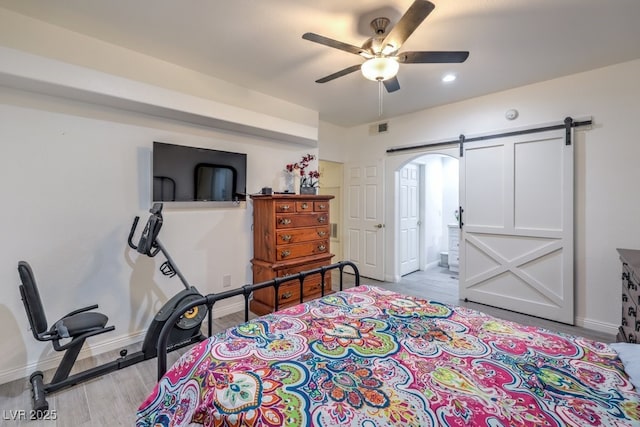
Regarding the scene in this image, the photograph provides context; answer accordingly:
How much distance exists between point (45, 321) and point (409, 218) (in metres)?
4.89

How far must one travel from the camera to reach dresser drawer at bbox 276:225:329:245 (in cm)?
319

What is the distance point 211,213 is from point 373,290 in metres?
2.07

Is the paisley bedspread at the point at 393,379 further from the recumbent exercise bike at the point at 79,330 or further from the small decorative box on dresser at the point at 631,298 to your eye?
the small decorative box on dresser at the point at 631,298

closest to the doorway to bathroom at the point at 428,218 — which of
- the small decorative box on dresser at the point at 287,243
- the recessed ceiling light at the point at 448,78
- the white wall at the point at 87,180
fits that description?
the recessed ceiling light at the point at 448,78

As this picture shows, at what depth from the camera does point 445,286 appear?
15.0 feet

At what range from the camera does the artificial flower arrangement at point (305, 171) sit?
3832 millimetres

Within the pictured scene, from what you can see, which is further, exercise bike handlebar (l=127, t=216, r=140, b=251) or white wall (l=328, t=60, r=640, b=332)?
white wall (l=328, t=60, r=640, b=332)

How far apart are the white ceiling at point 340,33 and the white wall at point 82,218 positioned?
71 centimetres

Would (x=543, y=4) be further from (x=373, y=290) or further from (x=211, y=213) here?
(x=211, y=213)

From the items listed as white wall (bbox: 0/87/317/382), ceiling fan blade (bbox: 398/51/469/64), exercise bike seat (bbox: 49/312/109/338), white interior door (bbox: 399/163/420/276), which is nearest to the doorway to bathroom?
white interior door (bbox: 399/163/420/276)

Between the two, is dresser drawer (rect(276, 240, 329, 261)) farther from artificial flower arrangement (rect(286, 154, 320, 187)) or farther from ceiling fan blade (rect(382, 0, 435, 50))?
ceiling fan blade (rect(382, 0, 435, 50))

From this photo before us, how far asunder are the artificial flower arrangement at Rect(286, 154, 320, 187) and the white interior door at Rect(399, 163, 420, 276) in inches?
65.7

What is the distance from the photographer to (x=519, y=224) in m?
3.41

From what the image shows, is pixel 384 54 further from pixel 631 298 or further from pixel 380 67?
pixel 631 298
